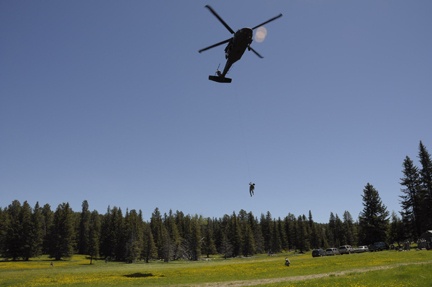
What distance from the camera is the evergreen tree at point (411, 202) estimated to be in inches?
2680

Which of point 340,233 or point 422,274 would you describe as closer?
point 422,274

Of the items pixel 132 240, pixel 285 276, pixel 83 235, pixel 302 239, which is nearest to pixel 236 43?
pixel 285 276

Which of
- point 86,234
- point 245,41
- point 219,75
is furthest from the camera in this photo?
point 86,234

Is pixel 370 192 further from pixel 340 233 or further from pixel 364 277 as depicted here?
pixel 340 233

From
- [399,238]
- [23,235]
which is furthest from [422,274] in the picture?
[23,235]

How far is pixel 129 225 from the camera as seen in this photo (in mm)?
108438

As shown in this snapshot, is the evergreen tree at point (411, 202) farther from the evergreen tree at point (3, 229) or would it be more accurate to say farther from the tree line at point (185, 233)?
the evergreen tree at point (3, 229)

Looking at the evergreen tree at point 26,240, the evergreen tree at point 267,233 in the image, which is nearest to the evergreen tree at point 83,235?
the evergreen tree at point 26,240

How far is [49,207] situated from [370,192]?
14586cm

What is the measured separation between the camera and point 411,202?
7138 cm

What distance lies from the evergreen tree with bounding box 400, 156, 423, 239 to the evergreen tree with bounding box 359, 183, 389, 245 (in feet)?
13.8

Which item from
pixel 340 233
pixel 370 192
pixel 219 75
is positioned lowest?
→ pixel 340 233

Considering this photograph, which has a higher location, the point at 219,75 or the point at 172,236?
the point at 219,75

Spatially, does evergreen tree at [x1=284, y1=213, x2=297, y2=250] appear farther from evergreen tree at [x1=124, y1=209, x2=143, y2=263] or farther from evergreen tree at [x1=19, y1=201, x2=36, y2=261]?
evergreen tree at [x1=19, y1=201, x2=36, y2=261]
